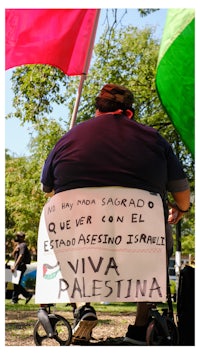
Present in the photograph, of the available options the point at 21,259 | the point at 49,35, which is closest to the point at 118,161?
the point at 49,35

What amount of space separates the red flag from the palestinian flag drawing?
141 cm

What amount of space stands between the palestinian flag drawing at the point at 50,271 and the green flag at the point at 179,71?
1127 millimetres

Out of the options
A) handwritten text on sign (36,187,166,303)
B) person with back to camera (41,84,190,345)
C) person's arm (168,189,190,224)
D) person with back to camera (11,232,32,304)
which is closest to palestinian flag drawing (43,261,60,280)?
handwritten text on sign (36,187,166,303)

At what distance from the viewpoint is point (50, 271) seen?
3307mm

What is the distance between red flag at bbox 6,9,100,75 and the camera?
4059 millimetres

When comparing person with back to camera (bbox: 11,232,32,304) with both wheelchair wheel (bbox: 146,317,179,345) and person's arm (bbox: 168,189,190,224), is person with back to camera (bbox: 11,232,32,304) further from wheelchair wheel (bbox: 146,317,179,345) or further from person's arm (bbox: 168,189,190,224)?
wheelchair wheel (bbox: 146,317,179,345)

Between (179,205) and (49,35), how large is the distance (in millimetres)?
1419

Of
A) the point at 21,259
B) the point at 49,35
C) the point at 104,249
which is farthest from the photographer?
the point at 21,259

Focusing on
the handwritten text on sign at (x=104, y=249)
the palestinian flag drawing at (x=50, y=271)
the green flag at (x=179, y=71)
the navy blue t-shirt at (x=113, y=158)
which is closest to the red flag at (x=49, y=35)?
the green flag at (x=179, y=71)

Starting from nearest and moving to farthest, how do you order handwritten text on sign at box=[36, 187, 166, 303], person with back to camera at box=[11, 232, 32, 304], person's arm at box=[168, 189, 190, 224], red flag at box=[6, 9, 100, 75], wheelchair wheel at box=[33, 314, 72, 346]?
handwritten text on sign at box=[36, 187, 166, 303] → wheelchair wheel at box=[33, 314, 72, 346] → person's arm at box=[168, 189, 190, 224] → red flag at box=[6, 9, 100, 75] → person with back to camera at box=[11, 232, 32, 304]

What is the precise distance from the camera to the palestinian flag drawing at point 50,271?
3283 mm

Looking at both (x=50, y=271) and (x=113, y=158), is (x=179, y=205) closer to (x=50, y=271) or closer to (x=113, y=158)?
(x=113, y=158)

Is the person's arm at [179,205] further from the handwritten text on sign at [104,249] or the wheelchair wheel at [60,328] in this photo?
the wheelchair wheel at [60,328]
